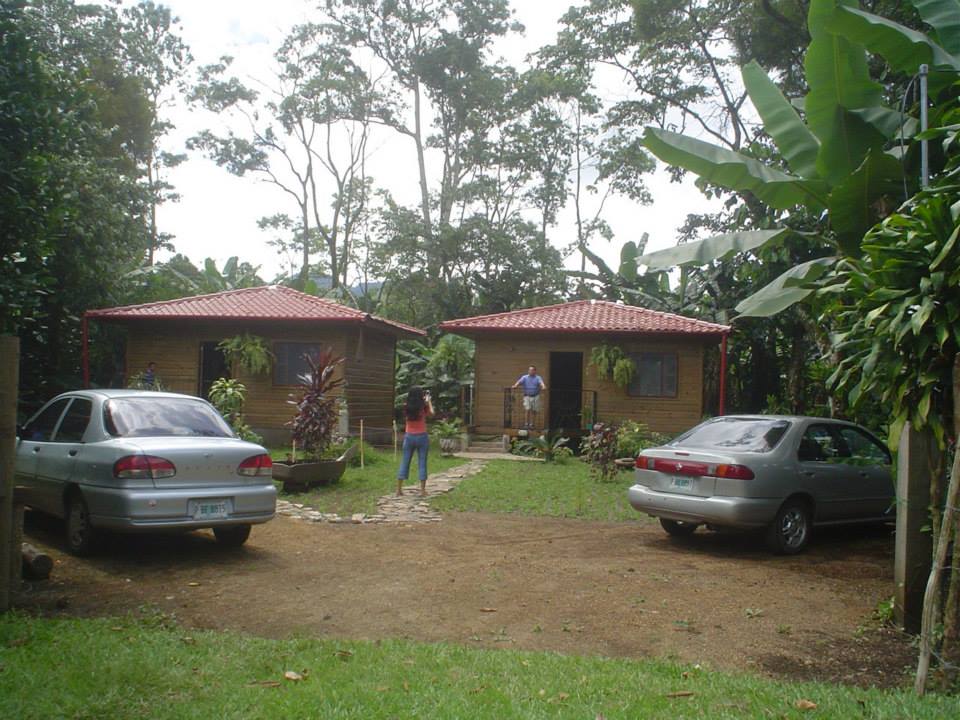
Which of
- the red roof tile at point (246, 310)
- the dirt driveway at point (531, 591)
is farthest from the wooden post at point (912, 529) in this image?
the red roof tile at point (246, 310)

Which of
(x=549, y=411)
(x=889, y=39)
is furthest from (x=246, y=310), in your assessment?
(x=889, y=39)

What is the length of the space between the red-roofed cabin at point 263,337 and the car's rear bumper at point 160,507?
11.8 metres

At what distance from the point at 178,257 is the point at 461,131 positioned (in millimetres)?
13029

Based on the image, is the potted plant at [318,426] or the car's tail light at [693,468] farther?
the potted plant at [318,426]

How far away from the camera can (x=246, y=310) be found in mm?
20109

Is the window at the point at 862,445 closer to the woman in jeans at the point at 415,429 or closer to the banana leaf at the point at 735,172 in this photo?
the banana leaf at the point at 735,172

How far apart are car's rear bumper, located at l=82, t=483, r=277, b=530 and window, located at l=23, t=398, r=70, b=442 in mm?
1319

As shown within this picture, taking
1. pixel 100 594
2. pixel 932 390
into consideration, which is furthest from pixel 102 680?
pixel 932 390

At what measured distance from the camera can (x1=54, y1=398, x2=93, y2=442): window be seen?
313 inches

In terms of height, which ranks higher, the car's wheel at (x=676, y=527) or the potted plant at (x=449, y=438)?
the potted plant at (x=449, y=438)

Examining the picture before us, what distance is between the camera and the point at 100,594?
21.3 ft

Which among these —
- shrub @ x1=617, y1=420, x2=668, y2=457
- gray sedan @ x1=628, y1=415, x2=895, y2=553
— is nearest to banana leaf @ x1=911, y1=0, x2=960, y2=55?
gray sedan @ x1=628, y1=415, x2=895, y2=553

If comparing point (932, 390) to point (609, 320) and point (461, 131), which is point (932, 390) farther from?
point (461, 131)

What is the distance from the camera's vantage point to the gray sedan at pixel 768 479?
327 inches
